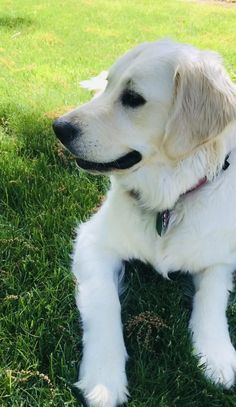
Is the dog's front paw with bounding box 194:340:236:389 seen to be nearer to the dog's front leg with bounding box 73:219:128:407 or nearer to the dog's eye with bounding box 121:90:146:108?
the dog's front leg with bounding box 73:219:128:407

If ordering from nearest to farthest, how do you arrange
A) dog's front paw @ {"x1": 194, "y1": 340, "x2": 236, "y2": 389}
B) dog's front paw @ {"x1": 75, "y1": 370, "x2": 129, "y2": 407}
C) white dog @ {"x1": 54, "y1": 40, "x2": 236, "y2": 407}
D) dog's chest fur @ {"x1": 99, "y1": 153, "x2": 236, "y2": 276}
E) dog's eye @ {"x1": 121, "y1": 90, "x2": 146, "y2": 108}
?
1. dog's front paw @ {"x1": 75, "y1": 370, "x2": 129, "y2": 407}
2. dog's front paw @ {"x1": 194, "y1": 340, "x2": 236, "y2": 389}
3. white dog @ {"x1": 54, "y1": 40, "x2": 236, "y2": 407}
4. dog's eye @ {"x1": 121, "y1": 90, "x2": 146, "y2": 108}
5. dog's chest fur @ {"x1": 99, "y1": 153, "x2": 236, "y2": 276}

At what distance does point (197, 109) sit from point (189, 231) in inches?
23.9

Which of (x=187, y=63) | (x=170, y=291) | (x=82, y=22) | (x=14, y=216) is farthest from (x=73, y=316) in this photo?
(x=82, y=22)

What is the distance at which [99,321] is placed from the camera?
222 cm

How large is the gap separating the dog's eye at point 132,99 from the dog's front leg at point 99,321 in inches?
29.3

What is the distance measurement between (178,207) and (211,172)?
0.76 feet

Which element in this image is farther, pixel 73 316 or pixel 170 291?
pixel 170 291

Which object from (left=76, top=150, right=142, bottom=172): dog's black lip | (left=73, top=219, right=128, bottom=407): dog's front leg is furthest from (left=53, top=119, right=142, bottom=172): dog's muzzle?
(left=73, top=219, right=128, bottom=407): dog's front leg

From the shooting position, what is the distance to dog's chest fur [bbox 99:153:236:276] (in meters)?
2.46

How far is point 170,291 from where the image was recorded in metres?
2.52

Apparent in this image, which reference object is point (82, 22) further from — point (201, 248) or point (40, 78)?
point (201, 248)

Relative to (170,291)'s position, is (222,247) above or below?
above

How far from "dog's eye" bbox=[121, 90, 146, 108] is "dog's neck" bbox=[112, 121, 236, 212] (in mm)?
295

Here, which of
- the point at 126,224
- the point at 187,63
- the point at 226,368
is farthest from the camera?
the point at 126,224
